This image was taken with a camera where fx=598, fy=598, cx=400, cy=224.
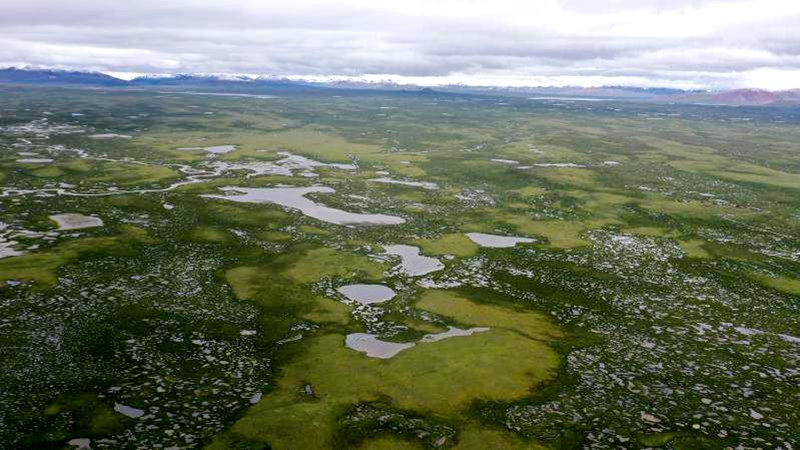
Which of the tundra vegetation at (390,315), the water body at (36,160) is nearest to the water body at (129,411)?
the tundra vegetation at (390,315)

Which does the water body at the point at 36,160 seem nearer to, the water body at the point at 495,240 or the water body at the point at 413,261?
the water body at the point at 413,261

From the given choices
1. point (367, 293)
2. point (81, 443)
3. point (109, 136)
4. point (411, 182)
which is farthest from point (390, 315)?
point (109, 136)

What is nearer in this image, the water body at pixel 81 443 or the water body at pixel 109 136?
the water body at pixel 81 443

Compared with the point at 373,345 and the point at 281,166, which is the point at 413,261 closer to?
the point at 373,345

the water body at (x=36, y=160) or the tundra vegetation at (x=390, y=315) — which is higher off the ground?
the water body at (x=36, y=160)

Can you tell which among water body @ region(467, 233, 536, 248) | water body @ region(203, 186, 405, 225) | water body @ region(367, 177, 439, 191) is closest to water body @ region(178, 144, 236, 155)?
water body @ region(203, 186, 405, 225)

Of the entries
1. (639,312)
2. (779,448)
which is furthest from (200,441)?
(639,312)
